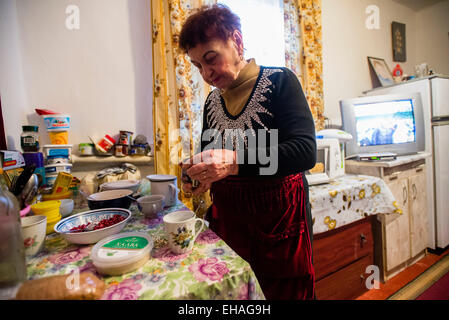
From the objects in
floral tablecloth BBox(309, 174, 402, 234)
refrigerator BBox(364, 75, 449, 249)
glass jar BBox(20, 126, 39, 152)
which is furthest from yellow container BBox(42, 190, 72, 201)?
refrigerator BBox(364, 75, 449, 249)

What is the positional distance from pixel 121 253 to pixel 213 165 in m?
0.31

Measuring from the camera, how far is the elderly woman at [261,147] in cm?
74

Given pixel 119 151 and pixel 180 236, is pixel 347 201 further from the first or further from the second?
pixel 119 151

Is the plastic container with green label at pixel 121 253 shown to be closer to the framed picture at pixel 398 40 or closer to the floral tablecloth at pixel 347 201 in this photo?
the floral tablecloth at pixel 347 201

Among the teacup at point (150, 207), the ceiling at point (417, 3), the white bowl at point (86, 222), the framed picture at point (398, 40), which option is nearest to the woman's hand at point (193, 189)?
the teacup at point (150, 207)

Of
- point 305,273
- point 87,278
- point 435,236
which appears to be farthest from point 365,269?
point 87,278

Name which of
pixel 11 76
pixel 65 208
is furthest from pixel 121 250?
pixel 11 76

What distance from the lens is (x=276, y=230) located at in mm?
767

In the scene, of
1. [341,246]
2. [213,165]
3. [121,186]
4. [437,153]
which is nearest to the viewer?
[213,165]

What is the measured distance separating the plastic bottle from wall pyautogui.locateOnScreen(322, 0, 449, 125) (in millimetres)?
2530

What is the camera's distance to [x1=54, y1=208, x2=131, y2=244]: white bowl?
55 cm
